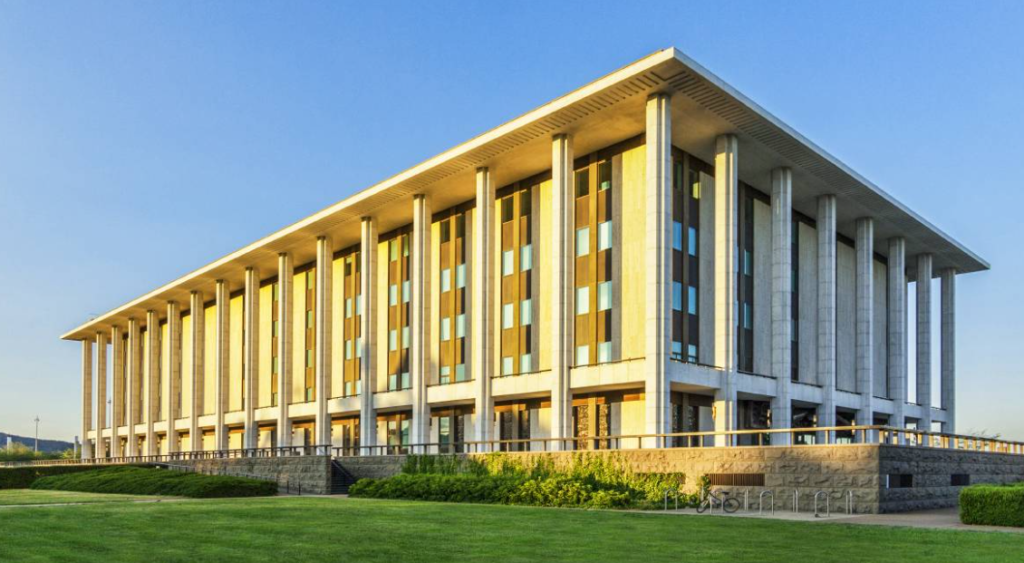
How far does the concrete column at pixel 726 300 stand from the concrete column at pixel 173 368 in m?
58.9

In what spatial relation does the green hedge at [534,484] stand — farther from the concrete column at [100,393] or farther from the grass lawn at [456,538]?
the concrete column at [100,393]

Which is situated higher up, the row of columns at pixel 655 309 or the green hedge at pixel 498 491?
the row of columns at pixel 655 309

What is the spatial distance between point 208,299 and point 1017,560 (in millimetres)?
80868

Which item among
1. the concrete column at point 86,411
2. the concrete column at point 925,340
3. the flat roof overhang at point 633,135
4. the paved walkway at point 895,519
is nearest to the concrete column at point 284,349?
the flat roof overhang at point 633,135

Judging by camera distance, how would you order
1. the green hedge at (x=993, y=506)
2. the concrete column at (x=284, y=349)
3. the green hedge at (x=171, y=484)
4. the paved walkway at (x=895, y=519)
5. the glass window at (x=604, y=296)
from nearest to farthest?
the paved walkway at (x=895, y=519) → the green hedge at (x=993, y=506) → the green hedge at (x=171, y=484) → the glass window at (x=604, y=296) → the concrete column at (x=284, y=349)

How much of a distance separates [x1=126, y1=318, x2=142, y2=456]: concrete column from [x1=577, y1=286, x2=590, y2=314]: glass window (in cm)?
6494

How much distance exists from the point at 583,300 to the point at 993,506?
87.3ft

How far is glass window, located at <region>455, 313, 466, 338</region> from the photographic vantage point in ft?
183

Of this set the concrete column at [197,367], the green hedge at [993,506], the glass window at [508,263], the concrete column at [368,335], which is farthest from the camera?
the concrete column at [197,367]

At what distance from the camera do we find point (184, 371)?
85.8 m

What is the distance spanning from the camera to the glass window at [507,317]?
52.0 meters

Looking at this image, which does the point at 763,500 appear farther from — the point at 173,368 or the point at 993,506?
the point at 173,368

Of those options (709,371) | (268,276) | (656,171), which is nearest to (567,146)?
(656,171)

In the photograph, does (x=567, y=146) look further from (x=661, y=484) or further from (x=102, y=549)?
(x=102, y=549)
